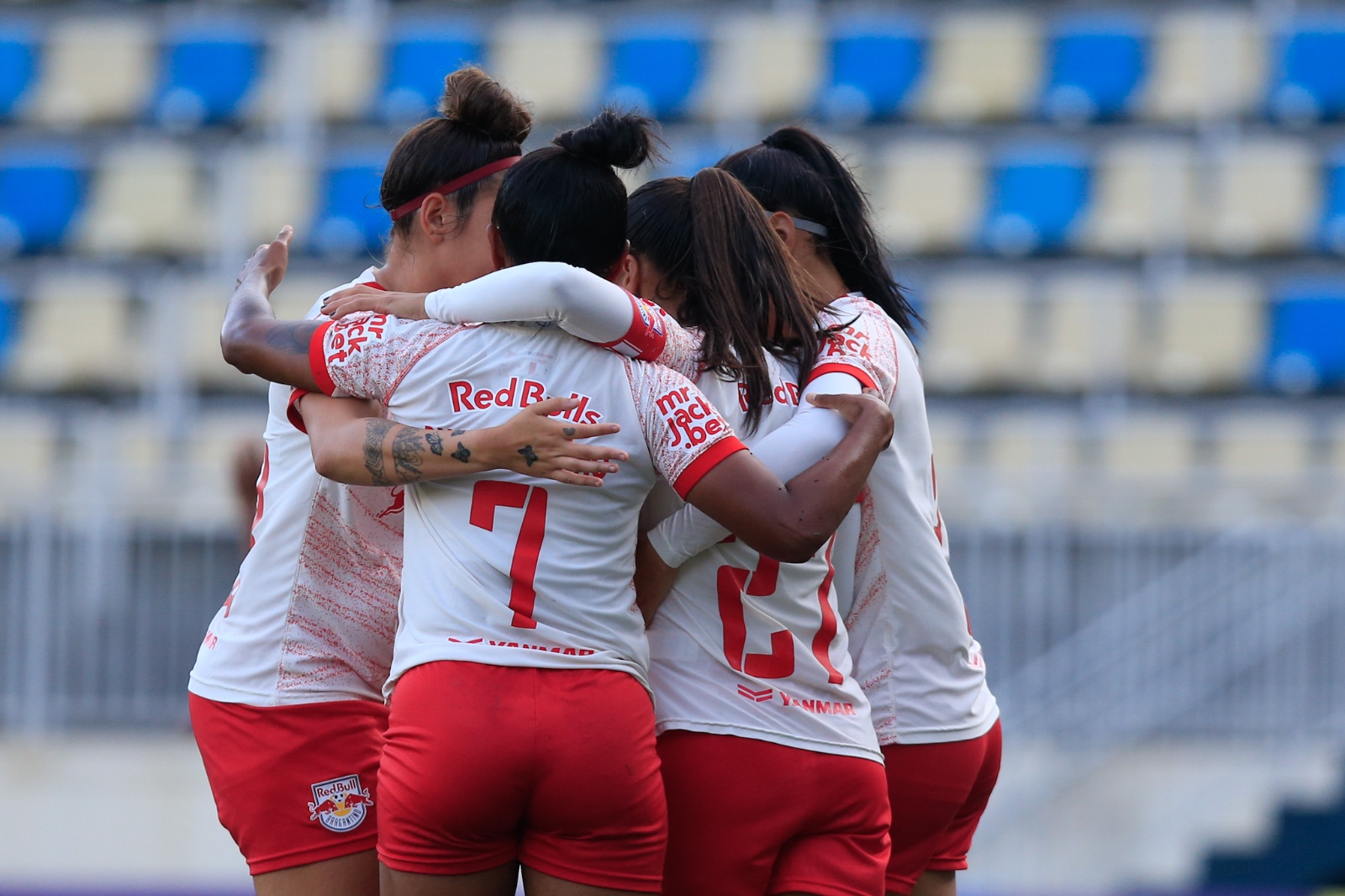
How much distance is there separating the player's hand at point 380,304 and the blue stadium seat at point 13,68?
30.6ft

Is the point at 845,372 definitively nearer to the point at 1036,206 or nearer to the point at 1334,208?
the point at 1036,206

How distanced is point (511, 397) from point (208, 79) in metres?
9.09

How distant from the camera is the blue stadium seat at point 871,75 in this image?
33.9ft

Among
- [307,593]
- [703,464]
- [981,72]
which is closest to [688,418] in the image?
[703,464]

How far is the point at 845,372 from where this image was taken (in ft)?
8.30

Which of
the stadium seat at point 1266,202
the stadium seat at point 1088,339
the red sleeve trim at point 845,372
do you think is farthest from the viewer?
the stadium seat at point 1266,202

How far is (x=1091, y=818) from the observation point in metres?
7.00

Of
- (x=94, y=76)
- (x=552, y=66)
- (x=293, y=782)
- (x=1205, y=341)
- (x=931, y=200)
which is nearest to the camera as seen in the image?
(x=293, y=782)

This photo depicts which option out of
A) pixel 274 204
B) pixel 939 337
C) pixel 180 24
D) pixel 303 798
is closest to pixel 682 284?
pixel 303 798

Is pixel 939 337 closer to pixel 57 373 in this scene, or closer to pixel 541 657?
pixel 57 373

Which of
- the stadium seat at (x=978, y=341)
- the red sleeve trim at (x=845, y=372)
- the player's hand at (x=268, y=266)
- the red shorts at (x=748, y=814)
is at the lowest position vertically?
the stadium seat at (x=978, y=341)

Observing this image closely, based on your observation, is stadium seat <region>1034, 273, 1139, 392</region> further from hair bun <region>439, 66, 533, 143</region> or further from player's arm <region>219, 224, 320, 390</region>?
player's arm <region>219, 224, 320, 390</region>

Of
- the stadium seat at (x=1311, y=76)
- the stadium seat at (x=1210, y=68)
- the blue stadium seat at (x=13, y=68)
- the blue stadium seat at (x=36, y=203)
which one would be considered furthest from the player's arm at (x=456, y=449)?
the blue stadium seat at (x=13, y=68)

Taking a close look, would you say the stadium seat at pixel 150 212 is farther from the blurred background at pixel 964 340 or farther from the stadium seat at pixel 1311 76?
the stadium seat at pixel 1311 76
